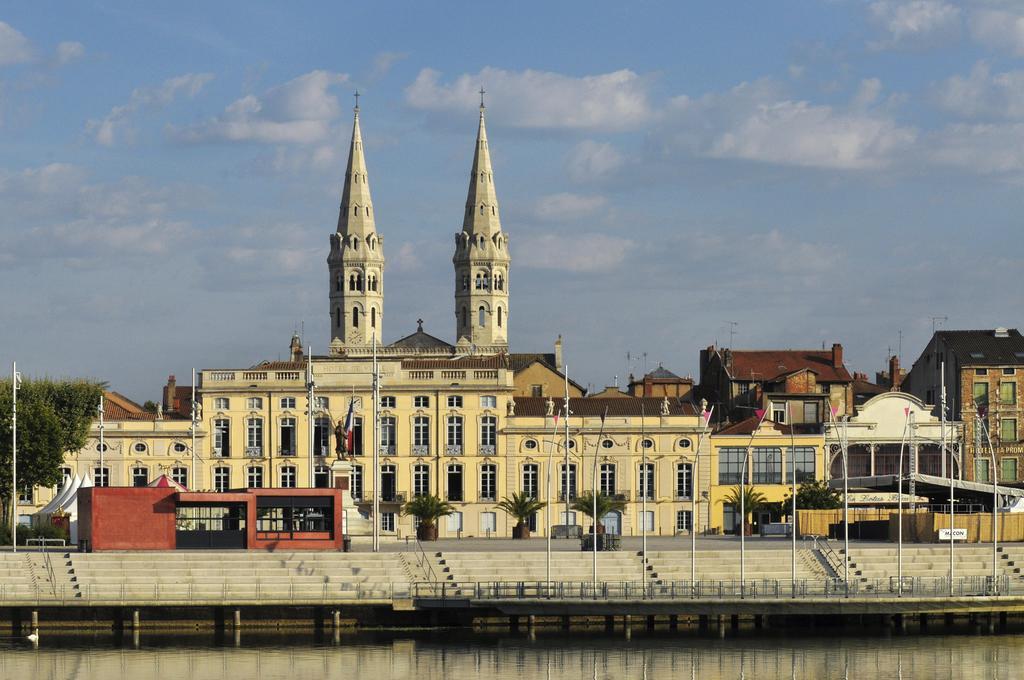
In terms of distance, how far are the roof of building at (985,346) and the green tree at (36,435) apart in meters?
53.3

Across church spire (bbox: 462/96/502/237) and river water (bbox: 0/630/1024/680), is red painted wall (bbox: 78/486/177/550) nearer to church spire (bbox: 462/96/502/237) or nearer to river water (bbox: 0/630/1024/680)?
river water (bbox: 0/630/1024/680)

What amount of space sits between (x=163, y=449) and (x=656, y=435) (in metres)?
26.2

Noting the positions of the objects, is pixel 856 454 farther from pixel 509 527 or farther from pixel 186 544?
pixel 186 544

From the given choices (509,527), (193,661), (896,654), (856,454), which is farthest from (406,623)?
(856,454)

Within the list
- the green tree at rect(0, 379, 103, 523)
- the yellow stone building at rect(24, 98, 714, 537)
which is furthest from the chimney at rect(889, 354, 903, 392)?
the green tree at rect(0, 379, 103, 523)

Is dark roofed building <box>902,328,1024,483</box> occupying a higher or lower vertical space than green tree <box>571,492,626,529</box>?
higher

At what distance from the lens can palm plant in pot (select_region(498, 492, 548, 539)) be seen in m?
102

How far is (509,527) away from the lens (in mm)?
108250

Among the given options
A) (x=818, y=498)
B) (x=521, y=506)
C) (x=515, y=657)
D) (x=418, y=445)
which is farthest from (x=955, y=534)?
(x=418, y=445)

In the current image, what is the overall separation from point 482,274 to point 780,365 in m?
51.4

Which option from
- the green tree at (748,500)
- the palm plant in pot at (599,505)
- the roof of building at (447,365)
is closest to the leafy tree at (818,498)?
the green tree at (748,500)

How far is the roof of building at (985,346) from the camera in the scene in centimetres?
Result: 12275

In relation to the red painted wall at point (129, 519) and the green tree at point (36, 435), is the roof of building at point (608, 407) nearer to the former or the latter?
the green tree at point (36, 435)

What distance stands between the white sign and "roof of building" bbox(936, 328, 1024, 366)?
3812 cm
